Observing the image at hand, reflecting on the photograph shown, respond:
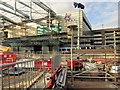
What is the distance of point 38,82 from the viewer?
15.9 ft

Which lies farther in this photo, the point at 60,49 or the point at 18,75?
the point at 60,49

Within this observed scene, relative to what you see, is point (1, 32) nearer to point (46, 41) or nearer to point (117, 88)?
point (46, 41)

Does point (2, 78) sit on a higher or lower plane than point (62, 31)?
lower

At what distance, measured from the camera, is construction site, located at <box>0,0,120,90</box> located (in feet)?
17.0

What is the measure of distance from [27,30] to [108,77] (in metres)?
48.3

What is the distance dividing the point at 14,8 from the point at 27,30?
1834 centimetres

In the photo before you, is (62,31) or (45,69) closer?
(45,69)

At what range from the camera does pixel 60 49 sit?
146ft

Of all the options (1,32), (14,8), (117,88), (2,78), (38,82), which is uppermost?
(14,8)

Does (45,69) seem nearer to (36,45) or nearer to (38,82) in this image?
(38,82)

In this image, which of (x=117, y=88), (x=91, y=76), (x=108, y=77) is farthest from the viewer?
(x=91, y=76)

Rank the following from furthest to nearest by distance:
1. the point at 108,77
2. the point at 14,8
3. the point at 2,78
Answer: the point at 14,8
the point at 108,77
the point at 2,78

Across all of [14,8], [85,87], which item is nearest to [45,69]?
[85,87]

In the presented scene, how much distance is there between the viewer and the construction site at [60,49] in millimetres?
5182
